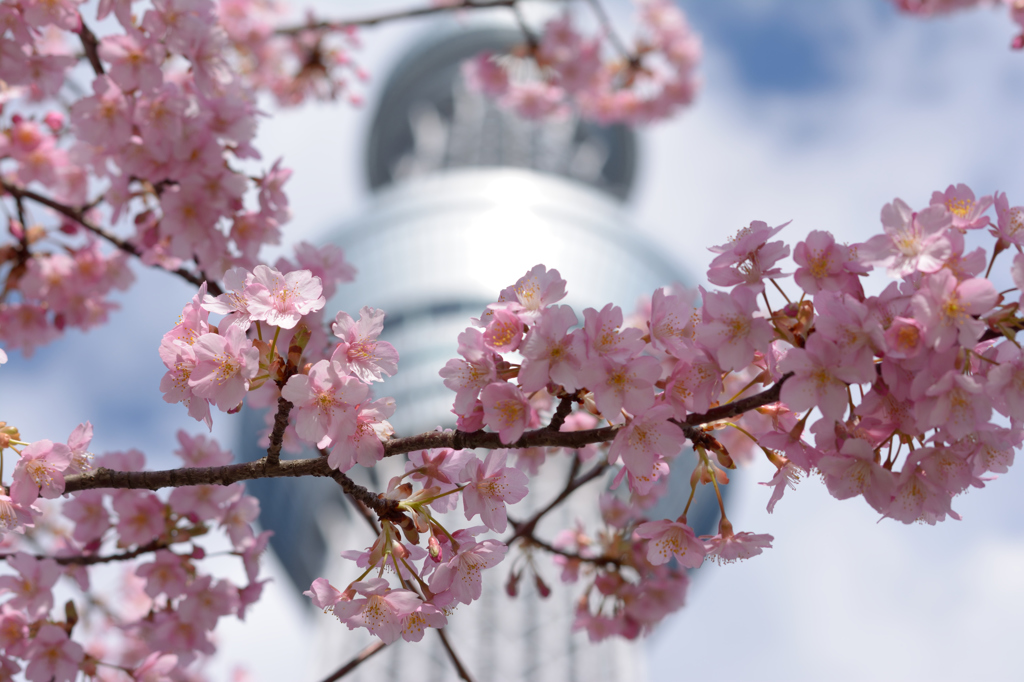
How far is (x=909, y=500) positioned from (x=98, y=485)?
2.02 m

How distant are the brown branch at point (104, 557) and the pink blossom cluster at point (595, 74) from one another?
14.7 feet

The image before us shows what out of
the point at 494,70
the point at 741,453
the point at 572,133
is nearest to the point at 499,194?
the point at 572,133

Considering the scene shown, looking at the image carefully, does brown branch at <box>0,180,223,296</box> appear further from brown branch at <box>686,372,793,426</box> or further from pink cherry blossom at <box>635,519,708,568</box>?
brown branch at <box>686,372,793,426</box>

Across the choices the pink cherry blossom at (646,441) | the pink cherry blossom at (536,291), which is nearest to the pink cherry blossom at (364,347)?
the pink cherry blossom at (536,291)

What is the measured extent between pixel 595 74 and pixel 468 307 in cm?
3790

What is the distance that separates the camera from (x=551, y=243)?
1944 inches

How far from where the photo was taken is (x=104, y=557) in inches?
120

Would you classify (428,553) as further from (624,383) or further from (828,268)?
(828,268)

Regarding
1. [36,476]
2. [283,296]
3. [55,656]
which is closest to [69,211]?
[55,656]

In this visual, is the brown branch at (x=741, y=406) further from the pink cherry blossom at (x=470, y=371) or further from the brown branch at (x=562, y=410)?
the pink cherry blossom at (x=470, y=371)

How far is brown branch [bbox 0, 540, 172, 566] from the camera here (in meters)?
3.02

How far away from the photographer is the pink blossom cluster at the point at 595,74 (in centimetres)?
697

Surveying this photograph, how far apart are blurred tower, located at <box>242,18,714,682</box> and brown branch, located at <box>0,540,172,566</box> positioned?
33547 millimetres

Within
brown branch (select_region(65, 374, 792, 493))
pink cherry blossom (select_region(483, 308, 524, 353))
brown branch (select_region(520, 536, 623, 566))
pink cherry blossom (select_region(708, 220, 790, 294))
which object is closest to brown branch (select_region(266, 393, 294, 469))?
brown branch (select_region(65, 374, 792, 493))
